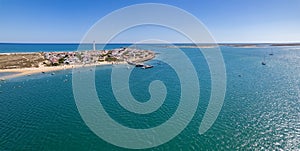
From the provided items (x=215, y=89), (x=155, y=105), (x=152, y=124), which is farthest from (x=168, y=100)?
(x=215, y=89)

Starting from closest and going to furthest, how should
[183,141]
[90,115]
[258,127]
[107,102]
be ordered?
[183,141], [258,127], [90,115], [107,102]

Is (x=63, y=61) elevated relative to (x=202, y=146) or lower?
elevated

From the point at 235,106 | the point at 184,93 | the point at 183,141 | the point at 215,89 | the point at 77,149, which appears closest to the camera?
the point at 77,149

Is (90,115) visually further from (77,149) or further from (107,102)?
(77,149)

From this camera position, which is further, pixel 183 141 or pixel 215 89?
pixel 215 89

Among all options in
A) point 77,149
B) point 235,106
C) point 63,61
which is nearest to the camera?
point 77,149

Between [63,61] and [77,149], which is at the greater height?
[63,61]

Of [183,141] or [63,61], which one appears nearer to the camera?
[183,141]

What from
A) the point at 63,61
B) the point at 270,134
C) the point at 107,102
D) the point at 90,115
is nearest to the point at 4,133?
the point at 90,115

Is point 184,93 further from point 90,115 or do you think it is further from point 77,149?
point 77,149
